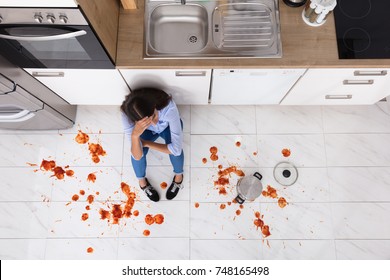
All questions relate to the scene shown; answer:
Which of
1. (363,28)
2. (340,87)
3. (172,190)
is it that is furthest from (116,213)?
(363,28)

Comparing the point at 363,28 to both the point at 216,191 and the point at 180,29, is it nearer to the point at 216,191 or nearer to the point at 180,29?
the point at 180,29

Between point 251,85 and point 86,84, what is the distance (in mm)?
968

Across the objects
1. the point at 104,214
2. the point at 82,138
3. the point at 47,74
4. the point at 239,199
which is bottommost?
the point at 104,214

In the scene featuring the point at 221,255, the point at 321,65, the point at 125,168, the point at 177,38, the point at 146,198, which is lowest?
the point at 221,255

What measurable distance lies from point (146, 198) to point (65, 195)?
1.82ft

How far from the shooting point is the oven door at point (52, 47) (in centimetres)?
145

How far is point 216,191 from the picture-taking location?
232 centimetres

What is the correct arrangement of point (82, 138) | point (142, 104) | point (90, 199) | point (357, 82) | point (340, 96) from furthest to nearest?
point (82, 138) → point (90, 199) → point (340, 96) → point (357, 82) → point (142, 104)

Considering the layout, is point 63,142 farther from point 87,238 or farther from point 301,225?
point 301,225

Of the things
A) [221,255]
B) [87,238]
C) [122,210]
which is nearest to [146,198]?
[122,210]

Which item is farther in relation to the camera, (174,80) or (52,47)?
(174,80)

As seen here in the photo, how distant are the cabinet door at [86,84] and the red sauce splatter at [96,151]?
1.01 ft

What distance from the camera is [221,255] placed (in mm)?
2225

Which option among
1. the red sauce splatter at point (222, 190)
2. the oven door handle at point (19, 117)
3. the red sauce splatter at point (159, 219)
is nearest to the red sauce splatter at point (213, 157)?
the red sauce splatter at point (222, 190)
